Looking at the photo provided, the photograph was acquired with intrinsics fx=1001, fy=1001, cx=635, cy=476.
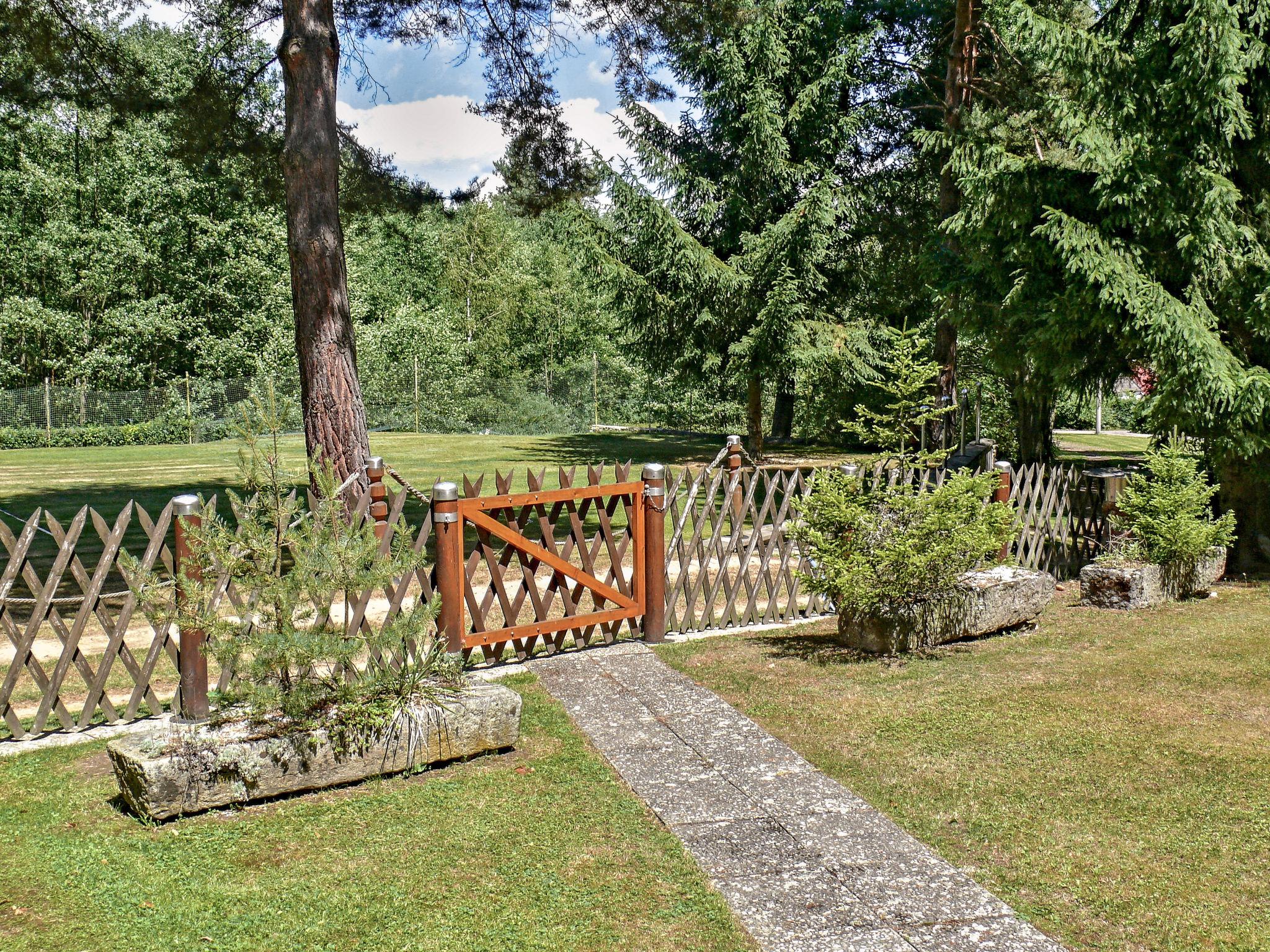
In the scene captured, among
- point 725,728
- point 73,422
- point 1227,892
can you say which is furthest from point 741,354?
point 73,422

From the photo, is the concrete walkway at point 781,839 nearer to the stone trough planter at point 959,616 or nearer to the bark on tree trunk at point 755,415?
the stone trough planter at point 959,616

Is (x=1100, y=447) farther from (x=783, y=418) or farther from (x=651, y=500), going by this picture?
(x=651, y=500)

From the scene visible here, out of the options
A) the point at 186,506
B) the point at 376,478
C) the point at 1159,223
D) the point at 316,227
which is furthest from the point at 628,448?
the point at 186,506

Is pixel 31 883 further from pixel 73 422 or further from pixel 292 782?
pixel 73 422

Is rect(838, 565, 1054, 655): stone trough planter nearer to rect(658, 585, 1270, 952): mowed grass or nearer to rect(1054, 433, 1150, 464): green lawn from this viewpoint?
rect(658, 585, 1270, 952): mowed grass

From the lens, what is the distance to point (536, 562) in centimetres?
739

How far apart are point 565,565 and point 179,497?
2.66 meters

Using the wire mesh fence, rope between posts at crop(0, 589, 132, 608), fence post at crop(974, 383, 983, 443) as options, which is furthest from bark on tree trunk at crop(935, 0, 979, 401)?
the wire mesh fence

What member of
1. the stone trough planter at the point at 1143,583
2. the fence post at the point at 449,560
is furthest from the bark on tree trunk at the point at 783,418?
the fence post at the point at 449,560

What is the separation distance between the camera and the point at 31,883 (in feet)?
13.4

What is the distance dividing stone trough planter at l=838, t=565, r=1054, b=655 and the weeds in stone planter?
11.8 feet

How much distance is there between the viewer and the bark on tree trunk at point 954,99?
55.4 feet

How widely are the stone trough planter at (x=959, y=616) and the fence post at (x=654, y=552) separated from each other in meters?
1.41

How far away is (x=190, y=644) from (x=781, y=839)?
3.43 metres
